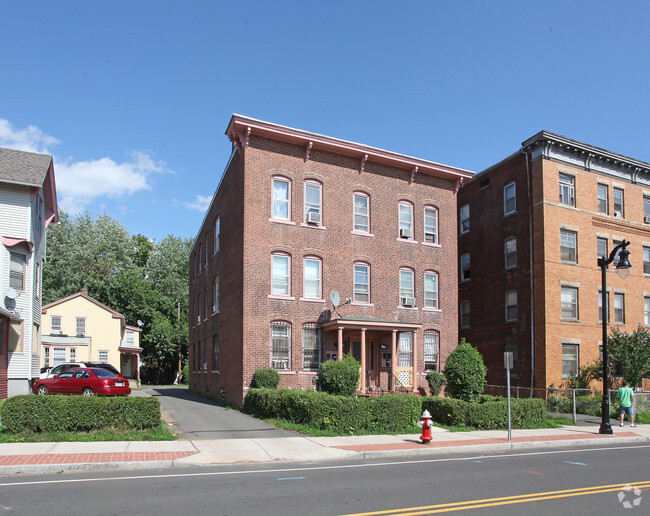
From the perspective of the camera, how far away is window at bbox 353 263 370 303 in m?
25.9

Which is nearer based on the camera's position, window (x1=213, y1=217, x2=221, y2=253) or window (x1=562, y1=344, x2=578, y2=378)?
window (x1=213, y1=217, x2=221, y2=253)

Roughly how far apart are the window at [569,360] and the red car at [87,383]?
21781 millimetres

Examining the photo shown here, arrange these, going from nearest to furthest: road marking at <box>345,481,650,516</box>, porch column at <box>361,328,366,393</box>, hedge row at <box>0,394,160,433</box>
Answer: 1. road marking at <box>345,481,650,516</box>
2. hedge row at <box>0,394,160,433</box>
3. porch column at <box>361,328,366,393</box>

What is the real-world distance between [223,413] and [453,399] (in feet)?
28.0

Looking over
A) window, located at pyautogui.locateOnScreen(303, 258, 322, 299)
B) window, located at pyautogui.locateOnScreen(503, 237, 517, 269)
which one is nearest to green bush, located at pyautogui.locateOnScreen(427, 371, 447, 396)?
window, located at pyautogui.locateOnScreen(303, 258, 322, 299)

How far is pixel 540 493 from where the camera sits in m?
9.19

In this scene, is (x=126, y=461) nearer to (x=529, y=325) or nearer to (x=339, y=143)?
(x=339, y=143)

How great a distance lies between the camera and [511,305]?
3203 cm

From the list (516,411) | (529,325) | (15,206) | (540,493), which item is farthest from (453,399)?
(15,206)

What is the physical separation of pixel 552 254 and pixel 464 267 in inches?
277

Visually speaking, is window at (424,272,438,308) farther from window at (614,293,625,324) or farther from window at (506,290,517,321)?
window at (614,293,625,324)

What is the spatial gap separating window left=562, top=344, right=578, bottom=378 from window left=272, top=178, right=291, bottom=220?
660 inches

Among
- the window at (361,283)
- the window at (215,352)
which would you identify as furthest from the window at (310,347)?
the window at (215,352)

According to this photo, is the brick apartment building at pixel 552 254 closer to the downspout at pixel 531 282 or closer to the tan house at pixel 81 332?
the downspout at pixel 531 282
